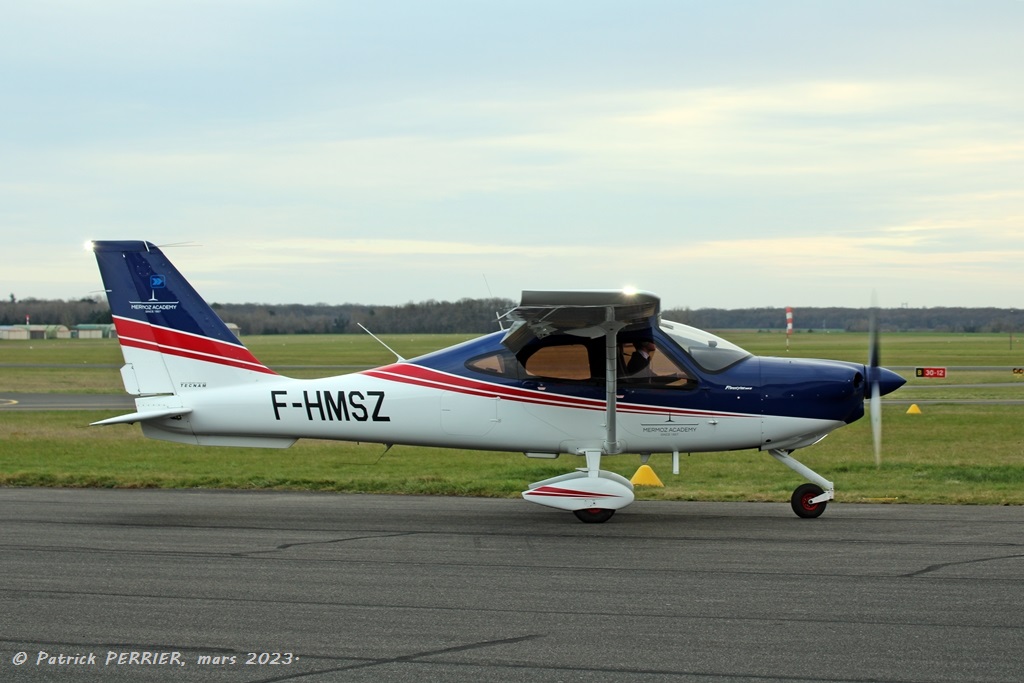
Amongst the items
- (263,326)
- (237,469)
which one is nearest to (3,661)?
(237,469)

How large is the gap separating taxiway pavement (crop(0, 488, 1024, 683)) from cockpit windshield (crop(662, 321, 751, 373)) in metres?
1.66

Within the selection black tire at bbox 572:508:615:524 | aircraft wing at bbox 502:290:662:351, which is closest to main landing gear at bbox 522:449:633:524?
black tire at bbox 572:508:615:524

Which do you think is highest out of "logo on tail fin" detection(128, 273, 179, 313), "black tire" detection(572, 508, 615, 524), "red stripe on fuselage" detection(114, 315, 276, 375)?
"logo on tail fin" detection(128, 273, 179, 313)

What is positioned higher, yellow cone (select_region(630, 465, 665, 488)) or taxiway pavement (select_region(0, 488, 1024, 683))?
taxiway pavement (select_region(0, 488, 1024, 683))

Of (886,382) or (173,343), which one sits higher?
(173,343)

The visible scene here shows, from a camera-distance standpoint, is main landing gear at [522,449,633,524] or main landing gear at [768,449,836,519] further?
main landing gear at [768,449,836,519]

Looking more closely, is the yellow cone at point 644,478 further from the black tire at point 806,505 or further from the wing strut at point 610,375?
the black tire at point 806,505

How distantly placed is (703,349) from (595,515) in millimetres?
2180

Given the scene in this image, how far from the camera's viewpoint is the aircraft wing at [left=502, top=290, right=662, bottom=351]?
1067 centimetres

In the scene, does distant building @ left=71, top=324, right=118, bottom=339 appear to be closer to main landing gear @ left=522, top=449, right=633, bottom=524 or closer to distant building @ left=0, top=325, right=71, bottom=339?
distant building @ left=0, top=325, right=71, bottom=339

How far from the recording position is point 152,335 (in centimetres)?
1237

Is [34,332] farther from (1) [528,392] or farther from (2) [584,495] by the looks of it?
(2) [584,495]

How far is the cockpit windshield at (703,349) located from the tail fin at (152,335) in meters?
4.70

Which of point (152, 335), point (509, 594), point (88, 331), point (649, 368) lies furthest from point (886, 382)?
point (88, 331)
